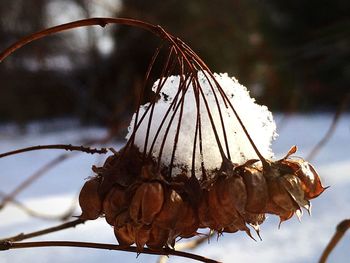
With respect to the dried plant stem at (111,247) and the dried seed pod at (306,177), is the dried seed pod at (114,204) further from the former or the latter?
the dried seed pod at (306,177)

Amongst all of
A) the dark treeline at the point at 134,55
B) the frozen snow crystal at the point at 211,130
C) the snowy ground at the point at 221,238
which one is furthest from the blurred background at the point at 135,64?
the frozen snow crystal at the point at 211,130

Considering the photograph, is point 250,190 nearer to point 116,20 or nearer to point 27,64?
point 116,20

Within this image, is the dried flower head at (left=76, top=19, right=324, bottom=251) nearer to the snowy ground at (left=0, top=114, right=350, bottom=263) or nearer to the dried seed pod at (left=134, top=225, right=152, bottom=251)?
the dried seed pod at (left=134, top=225, right=152, bottom=251)

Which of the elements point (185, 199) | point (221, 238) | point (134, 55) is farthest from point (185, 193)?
point (134, 55)

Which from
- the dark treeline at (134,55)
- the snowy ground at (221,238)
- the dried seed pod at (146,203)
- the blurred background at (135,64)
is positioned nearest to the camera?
the dried seed pod at (146,203)

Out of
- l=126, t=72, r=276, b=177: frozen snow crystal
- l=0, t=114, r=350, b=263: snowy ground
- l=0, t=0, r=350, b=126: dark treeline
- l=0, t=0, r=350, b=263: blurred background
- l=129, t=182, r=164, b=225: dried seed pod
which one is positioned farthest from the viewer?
l=0, t=0, r=350, b=126: dark treeline

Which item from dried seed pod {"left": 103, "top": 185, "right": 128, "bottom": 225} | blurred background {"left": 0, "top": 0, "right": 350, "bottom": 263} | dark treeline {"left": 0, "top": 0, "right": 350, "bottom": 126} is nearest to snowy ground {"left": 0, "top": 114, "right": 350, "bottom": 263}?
blurred background {"left": 0, "top": 0, "right": 350, "bottom": 263}

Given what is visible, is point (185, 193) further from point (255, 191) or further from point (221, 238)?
point (221, 238)
